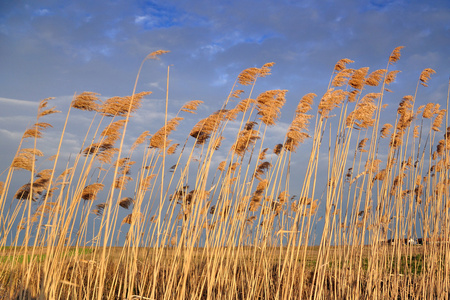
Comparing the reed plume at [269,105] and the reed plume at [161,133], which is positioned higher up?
A: the reed plume at [269,105]

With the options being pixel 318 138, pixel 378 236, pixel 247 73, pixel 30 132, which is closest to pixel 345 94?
pixel 318 138

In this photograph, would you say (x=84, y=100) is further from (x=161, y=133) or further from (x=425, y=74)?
(x=425, y=74)

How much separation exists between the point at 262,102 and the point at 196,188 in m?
1.02

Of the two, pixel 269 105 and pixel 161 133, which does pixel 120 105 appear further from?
pixel 269 105

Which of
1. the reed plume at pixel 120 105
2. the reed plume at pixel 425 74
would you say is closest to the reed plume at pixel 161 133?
the reed plume at pixel 120 105

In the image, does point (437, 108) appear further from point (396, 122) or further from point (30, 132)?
point (30, 132)

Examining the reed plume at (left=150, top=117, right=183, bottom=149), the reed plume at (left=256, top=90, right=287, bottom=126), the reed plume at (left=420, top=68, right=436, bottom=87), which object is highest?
the reed plume at (left=420, top=68, right=436, bottom=87)

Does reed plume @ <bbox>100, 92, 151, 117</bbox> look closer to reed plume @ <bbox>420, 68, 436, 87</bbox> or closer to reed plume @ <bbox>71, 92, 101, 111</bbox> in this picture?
reed plume @ <bbox>71, 92, 101, 111</bbox>

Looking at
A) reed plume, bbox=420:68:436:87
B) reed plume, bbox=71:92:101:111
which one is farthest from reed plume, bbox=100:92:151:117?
reed plume, bbox=420:68:436:87

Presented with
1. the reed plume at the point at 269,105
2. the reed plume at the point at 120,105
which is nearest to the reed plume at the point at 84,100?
the reed plume at the point at 120,105

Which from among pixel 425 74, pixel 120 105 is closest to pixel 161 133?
pixel 120 105

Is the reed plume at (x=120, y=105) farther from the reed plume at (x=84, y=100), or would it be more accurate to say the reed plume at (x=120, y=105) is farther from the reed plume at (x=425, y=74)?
the reed plume at (x=425, y=74)

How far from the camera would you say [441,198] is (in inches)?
187

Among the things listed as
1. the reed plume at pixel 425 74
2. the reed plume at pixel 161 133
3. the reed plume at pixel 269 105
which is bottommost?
the reed plume at pixel 161 133
